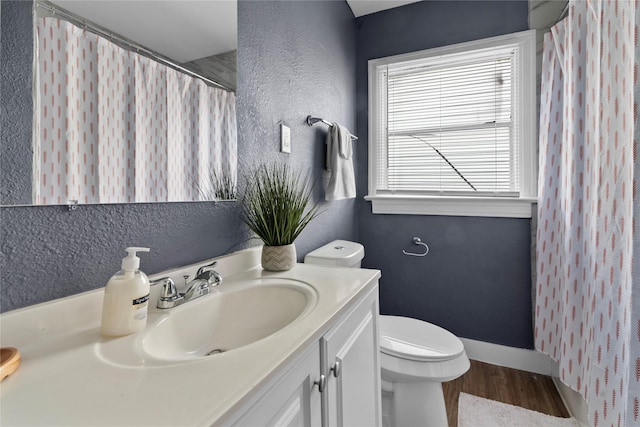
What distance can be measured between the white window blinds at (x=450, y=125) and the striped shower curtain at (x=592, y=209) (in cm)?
24

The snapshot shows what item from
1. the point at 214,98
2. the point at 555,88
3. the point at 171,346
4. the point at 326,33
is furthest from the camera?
the point at 326,33

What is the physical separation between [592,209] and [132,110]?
5.30 ft

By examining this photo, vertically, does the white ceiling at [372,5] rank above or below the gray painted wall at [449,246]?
above

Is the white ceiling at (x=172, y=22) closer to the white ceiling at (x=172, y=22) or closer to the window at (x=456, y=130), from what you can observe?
the white ceiling at (x=172, y=22)

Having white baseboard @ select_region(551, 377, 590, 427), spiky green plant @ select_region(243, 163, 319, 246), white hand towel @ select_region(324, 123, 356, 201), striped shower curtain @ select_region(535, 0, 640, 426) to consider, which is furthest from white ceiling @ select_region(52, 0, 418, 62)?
white baseboard @ select_region(551, 377, 590, 427)

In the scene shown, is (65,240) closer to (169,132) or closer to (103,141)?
(103,141)

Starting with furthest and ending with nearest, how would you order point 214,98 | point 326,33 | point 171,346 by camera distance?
point 326,33 → point 214,98 → point 171,346

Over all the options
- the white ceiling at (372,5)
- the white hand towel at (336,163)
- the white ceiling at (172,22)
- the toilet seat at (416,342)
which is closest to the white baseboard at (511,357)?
the toilet seat at (416,342)

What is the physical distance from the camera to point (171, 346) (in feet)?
2.31

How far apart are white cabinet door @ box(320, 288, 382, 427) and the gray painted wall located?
1.15 meters

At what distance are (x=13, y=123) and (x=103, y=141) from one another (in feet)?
0.52

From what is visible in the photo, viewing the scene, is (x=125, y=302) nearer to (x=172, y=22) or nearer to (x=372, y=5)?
(x=172, y=22)

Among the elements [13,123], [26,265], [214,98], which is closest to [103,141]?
[13,123]

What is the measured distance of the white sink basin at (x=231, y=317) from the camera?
73 cm
